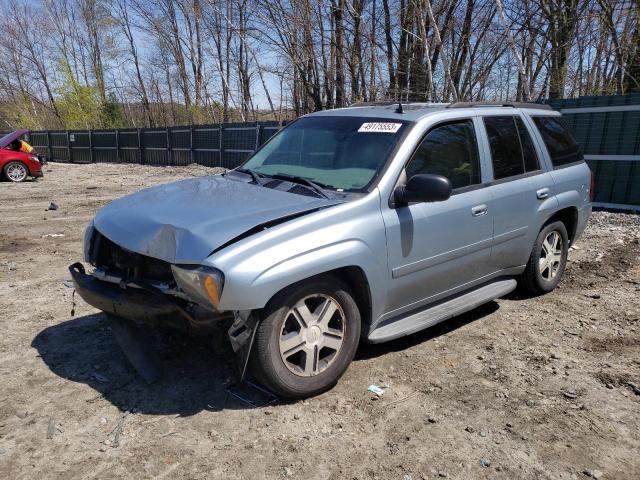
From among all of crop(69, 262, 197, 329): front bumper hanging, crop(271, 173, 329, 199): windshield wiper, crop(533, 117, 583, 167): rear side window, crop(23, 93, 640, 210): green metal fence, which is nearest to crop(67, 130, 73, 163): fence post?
crop(23, 93, 640, 210): green metal fence

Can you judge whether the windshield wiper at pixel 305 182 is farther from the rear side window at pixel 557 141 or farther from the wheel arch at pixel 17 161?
the wheel arch at pixel 17 161

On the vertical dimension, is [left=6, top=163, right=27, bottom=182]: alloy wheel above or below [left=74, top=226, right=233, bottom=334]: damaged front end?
below

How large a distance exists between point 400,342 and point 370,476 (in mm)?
1646

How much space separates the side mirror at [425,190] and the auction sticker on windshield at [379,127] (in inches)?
21.3

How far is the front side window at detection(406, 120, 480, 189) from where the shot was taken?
3.84 m

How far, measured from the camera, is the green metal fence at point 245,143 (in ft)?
31.7

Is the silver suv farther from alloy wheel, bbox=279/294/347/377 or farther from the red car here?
the red car

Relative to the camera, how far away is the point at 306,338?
3.20 metres

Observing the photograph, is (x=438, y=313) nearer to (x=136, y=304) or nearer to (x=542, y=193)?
(x=542, y=193)

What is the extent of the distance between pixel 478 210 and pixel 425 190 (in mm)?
864

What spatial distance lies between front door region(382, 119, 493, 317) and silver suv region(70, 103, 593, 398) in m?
0.01

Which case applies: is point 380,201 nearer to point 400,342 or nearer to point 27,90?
point 400,342

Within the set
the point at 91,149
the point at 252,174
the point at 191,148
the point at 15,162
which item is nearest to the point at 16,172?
the point at 15,162

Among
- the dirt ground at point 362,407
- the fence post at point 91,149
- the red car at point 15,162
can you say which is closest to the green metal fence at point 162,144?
the fence post at point 91,149
